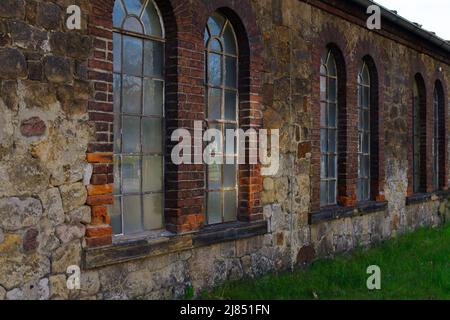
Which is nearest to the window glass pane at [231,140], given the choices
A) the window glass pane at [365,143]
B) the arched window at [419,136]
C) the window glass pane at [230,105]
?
the window glass pane at [230,105]

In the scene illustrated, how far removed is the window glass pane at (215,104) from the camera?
5797mm

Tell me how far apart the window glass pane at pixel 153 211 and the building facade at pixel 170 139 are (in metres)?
0.01

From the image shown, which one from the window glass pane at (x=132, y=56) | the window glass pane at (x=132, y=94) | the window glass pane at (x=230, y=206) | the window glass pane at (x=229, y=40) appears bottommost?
the window glass pane at (x=230, y=206)

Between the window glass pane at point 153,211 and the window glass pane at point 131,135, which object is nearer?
the window glass pane at point 131,135

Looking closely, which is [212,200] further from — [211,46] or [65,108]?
[65,108]

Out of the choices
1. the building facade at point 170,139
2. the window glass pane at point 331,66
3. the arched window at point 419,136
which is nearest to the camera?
the building facade at point 170,139

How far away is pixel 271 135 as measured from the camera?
646 cm

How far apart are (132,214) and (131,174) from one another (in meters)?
0.36

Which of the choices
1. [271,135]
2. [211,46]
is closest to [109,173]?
[211,46]

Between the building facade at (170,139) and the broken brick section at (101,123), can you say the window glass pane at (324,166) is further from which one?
the broken brick section at (101,123)

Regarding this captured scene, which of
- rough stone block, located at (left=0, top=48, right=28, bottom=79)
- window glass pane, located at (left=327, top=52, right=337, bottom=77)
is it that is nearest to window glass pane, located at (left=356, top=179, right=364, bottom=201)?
window glass pane, located at (left=327, top=52, right=337, bottom=77)

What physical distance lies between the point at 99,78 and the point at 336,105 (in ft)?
15.2

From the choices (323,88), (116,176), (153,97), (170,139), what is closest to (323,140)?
(323,88)

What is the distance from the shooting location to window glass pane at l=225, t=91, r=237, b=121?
6031 mm
